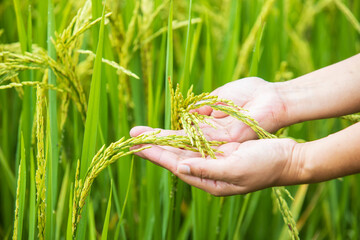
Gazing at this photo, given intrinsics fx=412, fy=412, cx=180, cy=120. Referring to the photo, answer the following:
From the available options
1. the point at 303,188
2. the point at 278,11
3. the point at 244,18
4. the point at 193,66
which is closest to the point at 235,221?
the point at 303,188

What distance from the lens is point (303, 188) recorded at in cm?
165

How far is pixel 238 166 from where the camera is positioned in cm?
99

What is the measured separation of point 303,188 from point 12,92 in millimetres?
1245

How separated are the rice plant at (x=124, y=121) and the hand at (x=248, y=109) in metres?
0.05

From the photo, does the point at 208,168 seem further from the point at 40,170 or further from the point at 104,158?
the point at 40,170

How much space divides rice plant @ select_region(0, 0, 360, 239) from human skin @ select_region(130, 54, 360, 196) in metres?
0.05

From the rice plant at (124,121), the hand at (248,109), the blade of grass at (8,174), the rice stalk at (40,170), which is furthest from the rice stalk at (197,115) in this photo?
the blade of grass at (8,174)

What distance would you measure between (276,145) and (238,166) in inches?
5.2

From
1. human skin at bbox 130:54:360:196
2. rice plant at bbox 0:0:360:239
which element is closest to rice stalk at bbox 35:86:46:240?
rice plant at bbox 0:0:360:239

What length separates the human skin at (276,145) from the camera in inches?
39.4

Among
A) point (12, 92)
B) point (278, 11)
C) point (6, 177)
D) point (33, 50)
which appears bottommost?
point (6, 177)

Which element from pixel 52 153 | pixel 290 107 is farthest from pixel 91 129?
pixel 290 107

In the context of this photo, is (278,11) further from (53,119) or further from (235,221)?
(53,119)

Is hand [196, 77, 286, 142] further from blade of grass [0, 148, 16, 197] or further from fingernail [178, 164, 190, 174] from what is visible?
blade of grass [0, 148, 16, 197]
